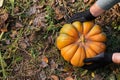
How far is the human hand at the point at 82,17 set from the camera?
3.61 meters

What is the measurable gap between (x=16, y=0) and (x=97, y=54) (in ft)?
4.20

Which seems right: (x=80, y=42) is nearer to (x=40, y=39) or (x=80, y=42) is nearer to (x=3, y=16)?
(x=40, y=39)

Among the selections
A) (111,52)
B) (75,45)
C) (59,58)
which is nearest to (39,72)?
(59,58)

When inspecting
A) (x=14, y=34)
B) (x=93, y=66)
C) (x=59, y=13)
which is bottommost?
(x=93, y=66)

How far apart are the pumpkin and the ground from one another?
246 millimetres

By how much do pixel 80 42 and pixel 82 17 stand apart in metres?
0.36

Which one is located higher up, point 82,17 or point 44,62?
point 82,17

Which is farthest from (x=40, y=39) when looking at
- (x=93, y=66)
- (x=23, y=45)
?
(x=93, y=66)

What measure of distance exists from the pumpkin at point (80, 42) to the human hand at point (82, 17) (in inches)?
6.3

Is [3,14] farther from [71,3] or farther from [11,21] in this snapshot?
[71,3]

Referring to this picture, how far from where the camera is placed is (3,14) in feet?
12.7

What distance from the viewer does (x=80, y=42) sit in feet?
11.1

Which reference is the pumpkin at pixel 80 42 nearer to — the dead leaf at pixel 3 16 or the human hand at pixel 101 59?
the human hand at pixel 101 59

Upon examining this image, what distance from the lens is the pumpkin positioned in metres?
3.36
